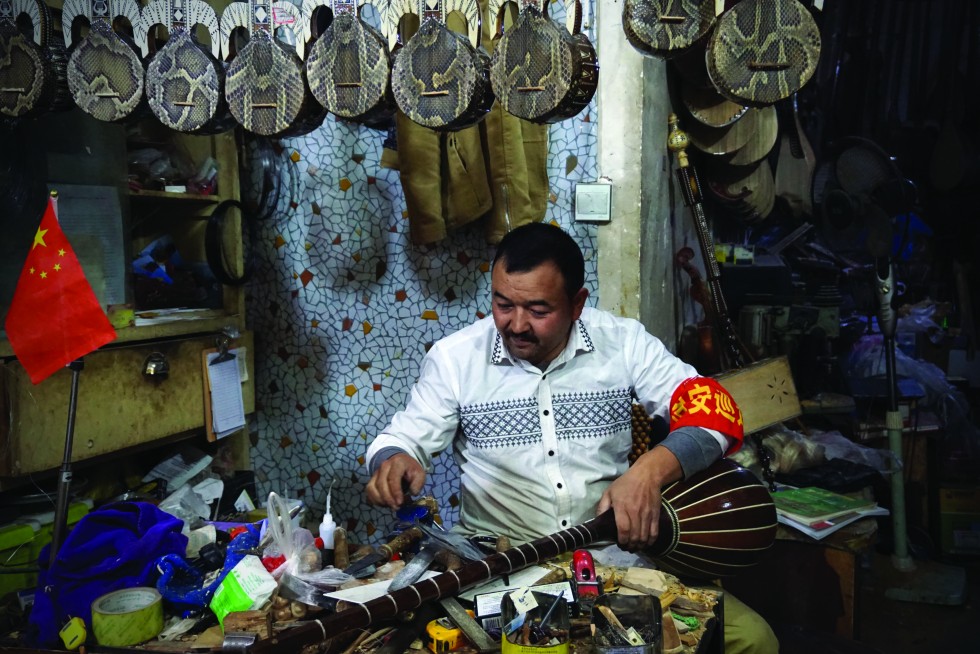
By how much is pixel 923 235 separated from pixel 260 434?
18.1 ft

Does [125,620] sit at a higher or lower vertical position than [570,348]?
lower

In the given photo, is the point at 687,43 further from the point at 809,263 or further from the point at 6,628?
the point at 809,263

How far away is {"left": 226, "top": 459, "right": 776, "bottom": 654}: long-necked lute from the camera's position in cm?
187

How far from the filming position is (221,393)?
11.3 feet

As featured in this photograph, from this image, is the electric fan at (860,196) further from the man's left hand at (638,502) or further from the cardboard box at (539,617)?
the cardboard box at (539,617)

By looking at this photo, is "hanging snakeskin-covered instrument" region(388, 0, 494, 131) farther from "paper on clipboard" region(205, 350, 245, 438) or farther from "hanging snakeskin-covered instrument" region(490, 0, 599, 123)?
"paper on clipboard" region(205, 350, 245, 438)

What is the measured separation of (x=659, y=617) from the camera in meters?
1.59

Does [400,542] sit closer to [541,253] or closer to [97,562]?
[97,562]

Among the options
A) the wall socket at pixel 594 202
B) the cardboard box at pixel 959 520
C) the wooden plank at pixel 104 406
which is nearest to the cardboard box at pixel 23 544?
the wooden plank at pixel 104 406

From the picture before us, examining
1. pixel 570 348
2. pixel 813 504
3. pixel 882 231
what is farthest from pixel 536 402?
pixel 882 231

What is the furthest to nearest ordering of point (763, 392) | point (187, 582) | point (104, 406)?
1. point (763, 392)
2. point (104, 406)
3. point (187, 582)

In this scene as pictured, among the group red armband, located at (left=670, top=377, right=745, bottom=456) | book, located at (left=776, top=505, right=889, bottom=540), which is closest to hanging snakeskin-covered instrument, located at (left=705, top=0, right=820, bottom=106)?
red armband, located at (left=670, top=377, right=745, bottom=456)

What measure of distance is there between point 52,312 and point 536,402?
4.74 ft

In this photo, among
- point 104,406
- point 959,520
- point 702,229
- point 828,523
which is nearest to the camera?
point 104,406
